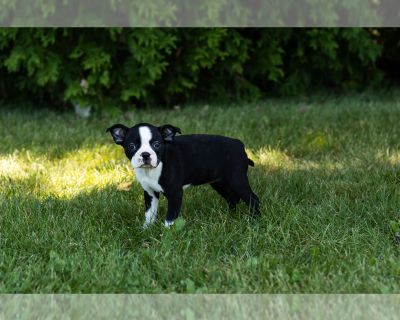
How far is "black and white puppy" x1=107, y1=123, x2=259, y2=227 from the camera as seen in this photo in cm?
367

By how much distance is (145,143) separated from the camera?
3648mm

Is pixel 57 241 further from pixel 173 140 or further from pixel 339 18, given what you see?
pixel 339 18

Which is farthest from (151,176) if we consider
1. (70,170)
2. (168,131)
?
(70,170)

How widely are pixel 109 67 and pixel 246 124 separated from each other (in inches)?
84.5

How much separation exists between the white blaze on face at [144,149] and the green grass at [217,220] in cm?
46

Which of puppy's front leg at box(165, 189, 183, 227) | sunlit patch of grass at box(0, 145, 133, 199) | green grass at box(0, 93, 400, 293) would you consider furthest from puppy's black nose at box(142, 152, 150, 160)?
sunlit patch of grass at box(0, 145, 133, 199)

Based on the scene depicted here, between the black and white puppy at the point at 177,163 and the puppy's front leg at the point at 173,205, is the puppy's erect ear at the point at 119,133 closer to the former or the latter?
the black and white puppy at the point at 177,163

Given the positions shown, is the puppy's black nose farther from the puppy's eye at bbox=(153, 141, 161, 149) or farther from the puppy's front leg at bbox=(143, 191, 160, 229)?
the puppy's front leg at bbox=(143, 191, 160, 229)

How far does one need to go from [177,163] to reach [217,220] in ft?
1.62

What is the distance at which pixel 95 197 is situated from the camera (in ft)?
15.0

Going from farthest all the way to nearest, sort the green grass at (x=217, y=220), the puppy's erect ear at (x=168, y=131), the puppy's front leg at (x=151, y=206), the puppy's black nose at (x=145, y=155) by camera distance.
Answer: the puppy's front leg at (x=151, y=206) < the puppy's erect ear at (x=168, y=131) < the puppy's black nose at (x=145, y=155) < the green grass at (x=217, y=220)

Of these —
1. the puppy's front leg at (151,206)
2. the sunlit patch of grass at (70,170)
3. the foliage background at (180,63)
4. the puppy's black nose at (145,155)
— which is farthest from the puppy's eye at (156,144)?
the foliage background at (180,63)

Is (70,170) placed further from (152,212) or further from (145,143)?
(145,143)

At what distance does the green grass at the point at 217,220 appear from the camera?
3283 mm
